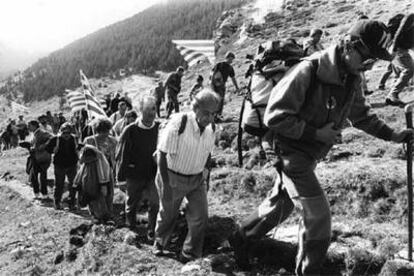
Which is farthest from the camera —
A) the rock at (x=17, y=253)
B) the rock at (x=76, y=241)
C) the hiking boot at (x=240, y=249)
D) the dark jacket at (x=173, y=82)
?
the dark jacket at (x=173, y=82)

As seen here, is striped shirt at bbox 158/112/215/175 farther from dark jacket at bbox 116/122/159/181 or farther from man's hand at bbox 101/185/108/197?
man's hand at bbox 101/185/108/197

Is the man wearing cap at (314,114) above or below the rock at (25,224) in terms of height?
above

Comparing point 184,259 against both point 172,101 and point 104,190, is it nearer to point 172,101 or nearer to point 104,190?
point 104,190

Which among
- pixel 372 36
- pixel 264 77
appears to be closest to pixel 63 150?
pixel 264 77

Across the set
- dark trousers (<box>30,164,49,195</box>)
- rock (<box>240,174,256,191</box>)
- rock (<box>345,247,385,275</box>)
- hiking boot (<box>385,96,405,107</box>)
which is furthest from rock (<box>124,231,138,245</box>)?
hiking boot (<box>385,96,405,107</box>)

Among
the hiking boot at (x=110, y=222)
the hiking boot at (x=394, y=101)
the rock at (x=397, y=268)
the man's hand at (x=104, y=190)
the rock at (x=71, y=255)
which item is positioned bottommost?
the hiking boot at (x=110, y=222)

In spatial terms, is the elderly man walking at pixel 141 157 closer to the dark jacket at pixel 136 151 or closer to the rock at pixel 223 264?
the dark jacket at pixel 136 151

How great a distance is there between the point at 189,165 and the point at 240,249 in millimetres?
1210

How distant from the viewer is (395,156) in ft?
26.7

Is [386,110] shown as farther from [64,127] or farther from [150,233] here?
[64,127]

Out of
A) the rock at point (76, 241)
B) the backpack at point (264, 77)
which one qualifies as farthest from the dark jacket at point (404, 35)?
the rock at point (76, 241)

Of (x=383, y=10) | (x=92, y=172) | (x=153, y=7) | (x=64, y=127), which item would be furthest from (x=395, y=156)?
(x=153, y=7)

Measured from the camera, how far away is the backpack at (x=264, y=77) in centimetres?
500

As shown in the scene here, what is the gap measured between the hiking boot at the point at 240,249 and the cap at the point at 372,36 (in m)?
2.23
